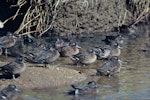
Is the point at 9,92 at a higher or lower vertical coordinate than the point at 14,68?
lower

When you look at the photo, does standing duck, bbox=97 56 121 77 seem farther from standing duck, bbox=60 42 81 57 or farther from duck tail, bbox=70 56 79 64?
standing duck, bbox=60 42 81 57

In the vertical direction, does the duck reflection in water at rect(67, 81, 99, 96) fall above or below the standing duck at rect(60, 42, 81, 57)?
below

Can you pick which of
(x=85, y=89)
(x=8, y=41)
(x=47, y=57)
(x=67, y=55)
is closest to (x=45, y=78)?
(x=85, y=89)

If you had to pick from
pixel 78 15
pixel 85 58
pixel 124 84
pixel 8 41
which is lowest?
pixel 124 84

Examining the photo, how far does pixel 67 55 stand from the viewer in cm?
1478

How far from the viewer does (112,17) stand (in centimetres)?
1883

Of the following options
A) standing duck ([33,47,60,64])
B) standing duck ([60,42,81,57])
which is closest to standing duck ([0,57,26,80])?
standing duck ([33,47,60,64])

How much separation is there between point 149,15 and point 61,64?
7288 mm

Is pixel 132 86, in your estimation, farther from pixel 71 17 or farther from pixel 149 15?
pixel 149 15

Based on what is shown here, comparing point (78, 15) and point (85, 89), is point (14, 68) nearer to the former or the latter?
point (85, 89)

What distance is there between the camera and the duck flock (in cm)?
1108

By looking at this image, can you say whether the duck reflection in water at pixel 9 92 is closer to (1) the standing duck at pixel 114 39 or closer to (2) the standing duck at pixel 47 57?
(2) the standing duck at pixel 47 57

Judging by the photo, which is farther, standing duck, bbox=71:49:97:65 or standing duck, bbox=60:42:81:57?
standing duck, bbox=60:42:81:57

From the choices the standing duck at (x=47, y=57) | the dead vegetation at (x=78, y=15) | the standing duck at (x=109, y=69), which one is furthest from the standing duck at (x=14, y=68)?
the dead vegetation at (x=78, y=15)
